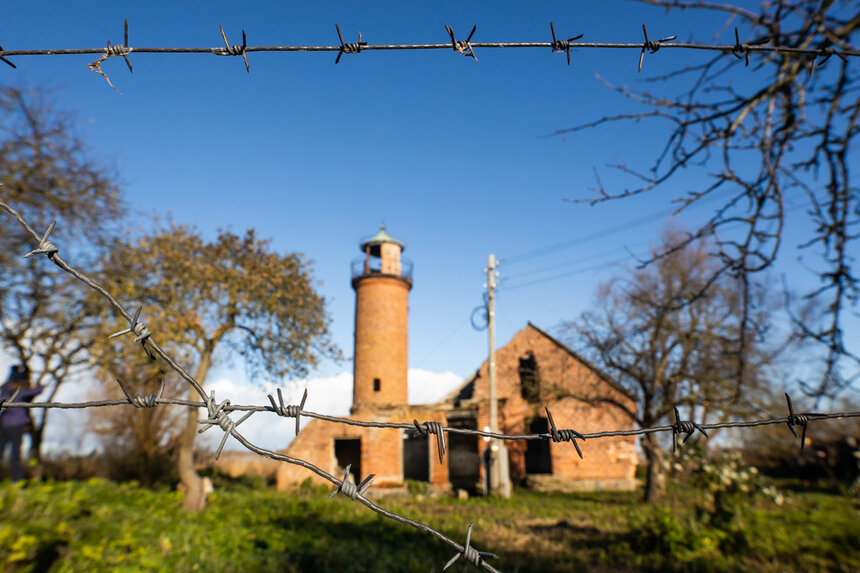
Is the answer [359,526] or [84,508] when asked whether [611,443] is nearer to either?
[359,526]

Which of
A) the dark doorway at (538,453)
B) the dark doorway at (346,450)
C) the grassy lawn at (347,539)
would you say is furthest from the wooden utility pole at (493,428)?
the dark doorway at (346,450)

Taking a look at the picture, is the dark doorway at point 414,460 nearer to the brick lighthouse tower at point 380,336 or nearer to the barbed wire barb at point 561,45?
the brick lighthouse tower at point 380,336

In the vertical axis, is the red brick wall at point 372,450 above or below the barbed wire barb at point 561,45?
below

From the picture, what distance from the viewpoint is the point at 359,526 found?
30.5ft

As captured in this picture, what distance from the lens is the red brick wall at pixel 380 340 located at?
23.2 metres

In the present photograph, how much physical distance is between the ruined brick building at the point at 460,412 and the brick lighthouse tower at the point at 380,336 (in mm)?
44

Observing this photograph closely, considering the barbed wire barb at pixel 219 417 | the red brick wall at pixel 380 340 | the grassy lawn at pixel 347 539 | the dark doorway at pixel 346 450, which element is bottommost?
the grassy lawn at pixel 347 539

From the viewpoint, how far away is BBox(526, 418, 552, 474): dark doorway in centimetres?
2358

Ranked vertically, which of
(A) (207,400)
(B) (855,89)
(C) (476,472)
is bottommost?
(C) (476,472)

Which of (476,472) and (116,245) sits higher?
(116,245)

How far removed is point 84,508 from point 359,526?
481cm

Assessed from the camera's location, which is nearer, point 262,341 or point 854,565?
point 854,565

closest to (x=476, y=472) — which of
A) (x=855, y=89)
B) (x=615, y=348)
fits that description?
(x=615, y=348)

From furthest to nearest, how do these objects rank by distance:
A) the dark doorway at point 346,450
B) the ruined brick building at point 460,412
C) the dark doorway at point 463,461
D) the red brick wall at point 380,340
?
the dark doorway at point 346,450, the dark doorway at point 463,461, the red brick wall at point 380,340, the ruined brick building at point 460,412
